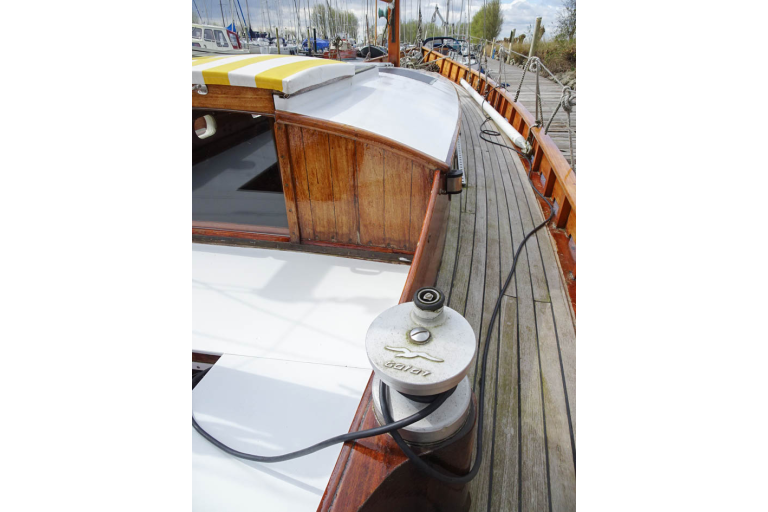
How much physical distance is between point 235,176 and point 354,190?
1.97m

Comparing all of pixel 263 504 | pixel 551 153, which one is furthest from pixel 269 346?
pixel 551 153

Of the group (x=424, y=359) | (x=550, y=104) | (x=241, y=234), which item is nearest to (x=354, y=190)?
(x=241, y=234)

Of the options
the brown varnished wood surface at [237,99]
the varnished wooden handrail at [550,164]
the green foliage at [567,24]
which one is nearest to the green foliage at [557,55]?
the green foliage at [567,24]

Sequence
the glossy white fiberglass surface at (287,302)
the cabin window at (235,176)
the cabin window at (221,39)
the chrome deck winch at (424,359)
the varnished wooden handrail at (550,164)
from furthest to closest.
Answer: the cabin window at (221,39), the cabin window at (235,176), the varnished wooden handrail at (550,164), the glossy white fiberglass surface at (287,302), the chrome deck winch at (424,359)

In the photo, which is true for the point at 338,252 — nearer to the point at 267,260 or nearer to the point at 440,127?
the point at 267,260

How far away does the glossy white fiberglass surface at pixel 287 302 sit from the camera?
78.4 inches

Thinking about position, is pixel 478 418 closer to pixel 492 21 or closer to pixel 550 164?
pixel 550 164

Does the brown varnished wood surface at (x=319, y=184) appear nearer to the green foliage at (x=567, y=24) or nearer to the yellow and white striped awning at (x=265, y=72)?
the yellow and white striped awning at (x=265, y=72)

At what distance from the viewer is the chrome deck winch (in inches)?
34.4

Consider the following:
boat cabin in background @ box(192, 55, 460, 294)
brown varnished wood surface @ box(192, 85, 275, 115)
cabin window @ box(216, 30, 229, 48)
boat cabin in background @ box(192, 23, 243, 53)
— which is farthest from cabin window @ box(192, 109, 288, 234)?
cabin window @ box(216, 30, 229, 48)

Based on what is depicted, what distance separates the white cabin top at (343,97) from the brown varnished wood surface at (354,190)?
127 millimetres

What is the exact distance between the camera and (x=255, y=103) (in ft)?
7.27

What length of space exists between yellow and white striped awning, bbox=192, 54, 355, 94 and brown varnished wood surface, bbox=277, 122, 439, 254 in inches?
9.8

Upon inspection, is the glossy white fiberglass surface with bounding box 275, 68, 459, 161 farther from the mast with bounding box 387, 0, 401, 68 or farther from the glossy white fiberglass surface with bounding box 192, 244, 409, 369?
the mast with bounding box 387, 0, 401, 68
